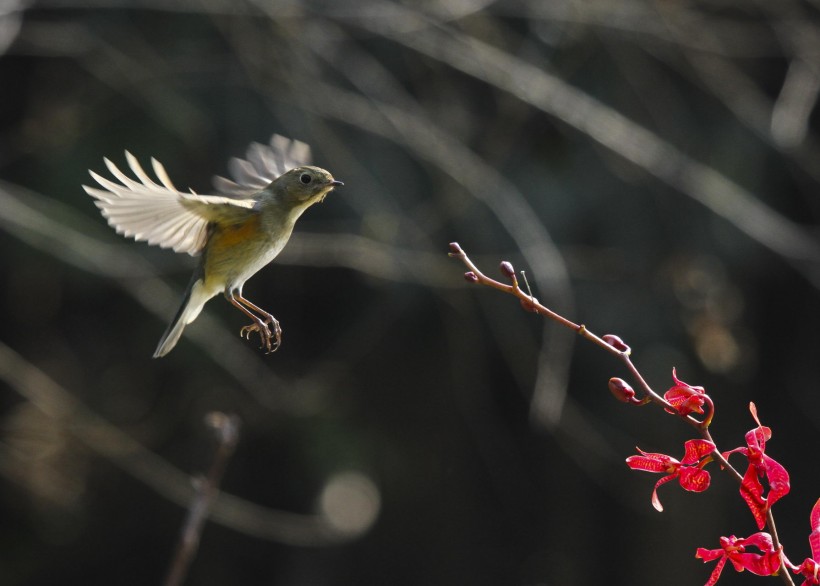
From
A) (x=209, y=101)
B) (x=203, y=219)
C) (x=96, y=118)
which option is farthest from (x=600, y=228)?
(x=203, y=219)

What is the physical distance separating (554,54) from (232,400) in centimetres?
198

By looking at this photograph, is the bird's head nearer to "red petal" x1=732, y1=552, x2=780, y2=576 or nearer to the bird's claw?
the bird's claw

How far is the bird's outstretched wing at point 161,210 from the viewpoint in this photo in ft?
5.05

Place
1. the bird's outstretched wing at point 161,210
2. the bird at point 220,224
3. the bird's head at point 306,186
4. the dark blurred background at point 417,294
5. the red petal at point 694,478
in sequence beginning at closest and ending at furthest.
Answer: the red petal at point 694,478 < the bird's outstretched wing at point 161,210 < the bird at point 220,224 < the bird's head at point 306,186 < the dark blurred background at point 417,294

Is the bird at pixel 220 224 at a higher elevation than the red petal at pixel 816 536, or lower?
higher

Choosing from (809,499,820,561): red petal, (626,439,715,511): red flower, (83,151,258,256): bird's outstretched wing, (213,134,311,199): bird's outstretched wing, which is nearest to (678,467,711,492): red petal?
(626,439,715,511): red flower

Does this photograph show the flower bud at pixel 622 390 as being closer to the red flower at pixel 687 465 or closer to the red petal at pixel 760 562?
the red flower at pixel 687 465

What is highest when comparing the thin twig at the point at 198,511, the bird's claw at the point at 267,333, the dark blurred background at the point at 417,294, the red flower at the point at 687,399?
the dark blurred background at the point at 417,294

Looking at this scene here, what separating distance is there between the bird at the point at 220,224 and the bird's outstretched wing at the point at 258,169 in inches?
1.5

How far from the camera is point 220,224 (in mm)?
1929

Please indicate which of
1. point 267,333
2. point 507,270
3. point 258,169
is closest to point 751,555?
point 507,270

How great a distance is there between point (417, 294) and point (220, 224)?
2911mm

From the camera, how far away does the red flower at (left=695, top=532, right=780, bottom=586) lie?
3.48 ft

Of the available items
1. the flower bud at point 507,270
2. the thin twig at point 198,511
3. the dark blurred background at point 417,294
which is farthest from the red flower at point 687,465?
the dark blurred background at point 417,294
